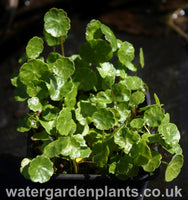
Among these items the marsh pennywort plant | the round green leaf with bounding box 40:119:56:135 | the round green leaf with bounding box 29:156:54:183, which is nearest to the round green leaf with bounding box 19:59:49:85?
the marsh pennywort plant

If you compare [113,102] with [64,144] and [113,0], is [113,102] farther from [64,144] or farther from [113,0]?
[113,0]

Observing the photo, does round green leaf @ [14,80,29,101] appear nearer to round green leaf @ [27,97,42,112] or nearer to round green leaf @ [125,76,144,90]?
round green leaf @ [27,97,42,112]

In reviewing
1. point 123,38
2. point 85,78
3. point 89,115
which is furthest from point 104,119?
point 123,38

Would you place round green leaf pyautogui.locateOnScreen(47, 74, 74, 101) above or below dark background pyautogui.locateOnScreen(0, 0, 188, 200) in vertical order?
below

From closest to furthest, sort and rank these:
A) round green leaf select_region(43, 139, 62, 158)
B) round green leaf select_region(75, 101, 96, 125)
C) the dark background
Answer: round green leaf select_region(43, 139, 62, 158)
round green leaf select_region(75, 101, 96, 125)
the dark background

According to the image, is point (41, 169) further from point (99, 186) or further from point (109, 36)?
point (109, 36)

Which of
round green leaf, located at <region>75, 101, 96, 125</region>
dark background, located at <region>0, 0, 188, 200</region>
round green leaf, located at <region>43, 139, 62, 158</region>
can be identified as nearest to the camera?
round green leaf, located at <region>43, 139, 62, 158</region>

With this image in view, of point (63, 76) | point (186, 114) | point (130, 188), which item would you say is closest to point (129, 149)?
point (130, 188)
